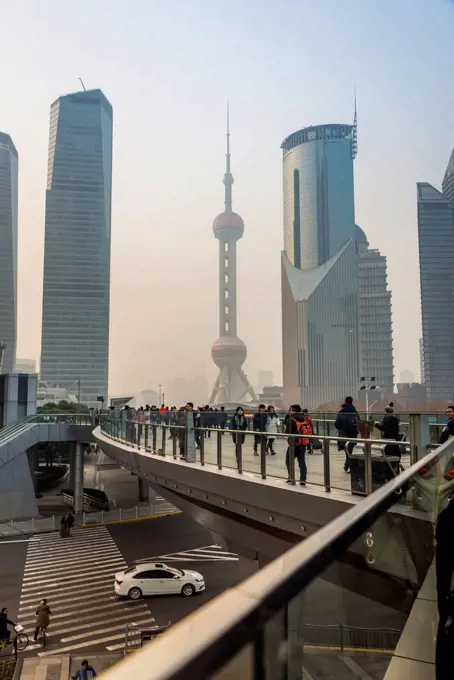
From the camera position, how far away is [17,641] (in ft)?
41.1

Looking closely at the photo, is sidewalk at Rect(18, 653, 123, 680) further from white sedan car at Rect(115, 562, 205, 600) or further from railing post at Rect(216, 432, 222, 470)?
railing post at Rect(216, 432, 222, 470)

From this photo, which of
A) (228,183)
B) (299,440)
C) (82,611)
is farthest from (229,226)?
(299,440)

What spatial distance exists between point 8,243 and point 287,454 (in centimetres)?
17432

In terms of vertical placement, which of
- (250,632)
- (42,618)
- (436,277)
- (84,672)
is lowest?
(42,618)

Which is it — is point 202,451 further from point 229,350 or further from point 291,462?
point 229,350

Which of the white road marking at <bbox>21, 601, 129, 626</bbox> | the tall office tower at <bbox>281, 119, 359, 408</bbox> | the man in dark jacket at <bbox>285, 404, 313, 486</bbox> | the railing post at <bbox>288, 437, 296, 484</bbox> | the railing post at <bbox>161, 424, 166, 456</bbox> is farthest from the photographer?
the tall office tower at <bbox>281, 119, 359, 408</bbox>

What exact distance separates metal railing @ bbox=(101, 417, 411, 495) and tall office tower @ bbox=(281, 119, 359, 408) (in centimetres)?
11426

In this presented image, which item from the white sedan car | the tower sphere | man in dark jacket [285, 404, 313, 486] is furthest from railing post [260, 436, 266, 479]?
the tower sphere

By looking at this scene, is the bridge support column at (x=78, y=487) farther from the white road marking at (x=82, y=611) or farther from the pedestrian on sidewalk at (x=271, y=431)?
the pedestrian on sidewalk at (x=271, y=431)

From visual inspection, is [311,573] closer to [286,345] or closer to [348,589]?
[348,589]

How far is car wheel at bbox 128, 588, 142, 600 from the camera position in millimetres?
15736

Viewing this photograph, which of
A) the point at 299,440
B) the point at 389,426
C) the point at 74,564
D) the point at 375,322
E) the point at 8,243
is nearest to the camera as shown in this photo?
the point at 299,440

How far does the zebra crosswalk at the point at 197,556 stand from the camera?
19.3m

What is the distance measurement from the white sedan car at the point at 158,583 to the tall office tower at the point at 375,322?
110160mm
